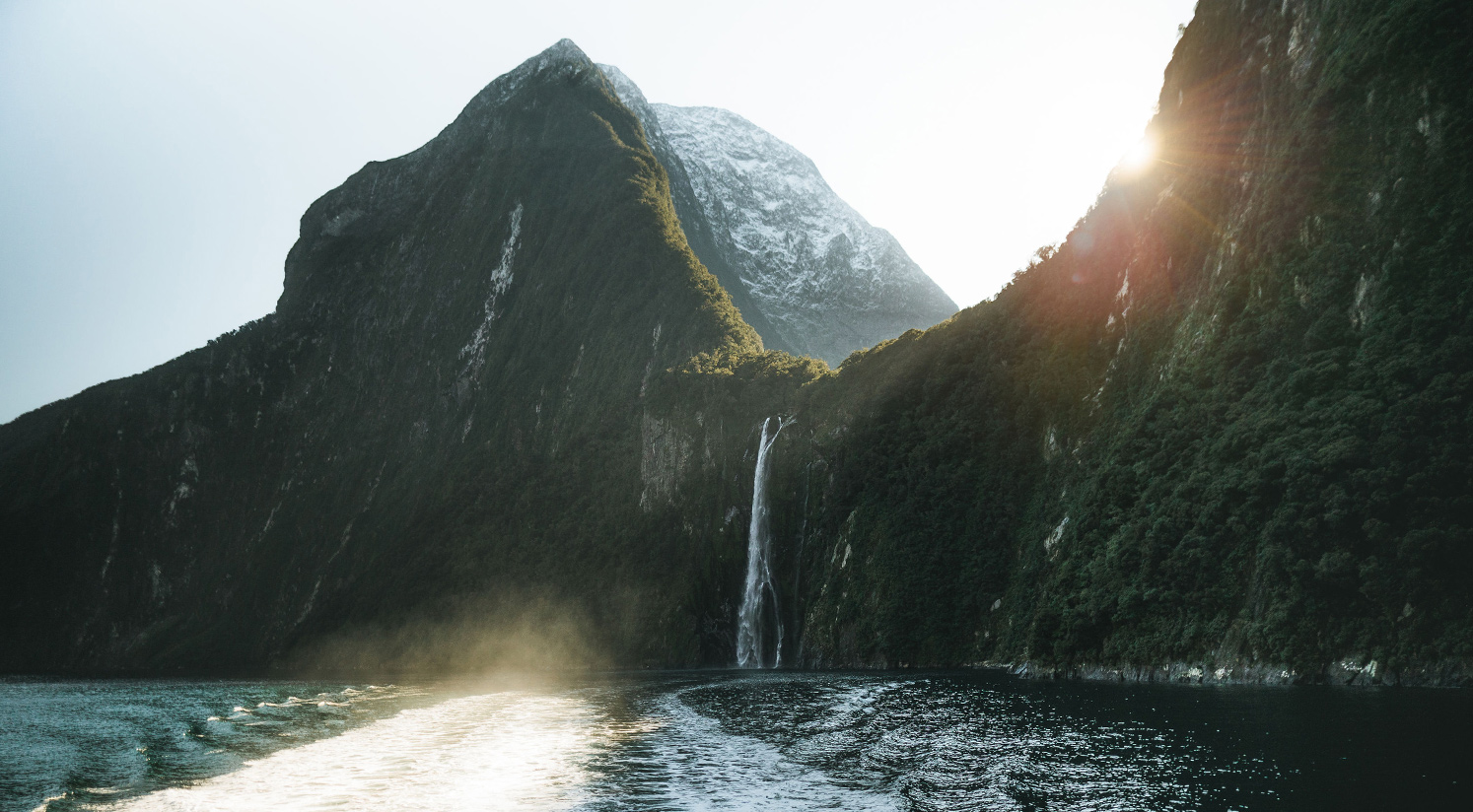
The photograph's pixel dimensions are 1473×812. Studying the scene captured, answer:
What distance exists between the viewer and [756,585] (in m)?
82.7

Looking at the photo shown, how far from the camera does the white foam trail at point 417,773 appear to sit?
21672 mm

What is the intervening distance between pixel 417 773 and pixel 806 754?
10.5 m

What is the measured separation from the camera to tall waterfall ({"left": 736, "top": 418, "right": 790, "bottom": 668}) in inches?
3147


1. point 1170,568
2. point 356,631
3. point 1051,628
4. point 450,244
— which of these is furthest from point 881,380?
point 450,244

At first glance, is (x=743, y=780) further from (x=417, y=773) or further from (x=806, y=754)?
(x=417, y=773)

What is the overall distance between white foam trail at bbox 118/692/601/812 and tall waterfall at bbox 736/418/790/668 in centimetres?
4335

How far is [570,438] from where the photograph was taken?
124125 millimetres

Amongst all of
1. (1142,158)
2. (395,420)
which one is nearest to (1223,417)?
(1142,158)

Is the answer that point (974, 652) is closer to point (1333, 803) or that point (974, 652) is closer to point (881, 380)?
point (881, 380)

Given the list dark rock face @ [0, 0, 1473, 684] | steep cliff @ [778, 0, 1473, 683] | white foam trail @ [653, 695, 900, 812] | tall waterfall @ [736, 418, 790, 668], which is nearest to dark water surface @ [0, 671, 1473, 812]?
white foam trail @ [653, 695, 900, 812]

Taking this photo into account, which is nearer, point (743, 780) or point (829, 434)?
point (743, 780)

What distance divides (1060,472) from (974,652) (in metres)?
13.1

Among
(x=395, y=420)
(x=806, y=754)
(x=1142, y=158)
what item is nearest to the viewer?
(x=806, y=754)

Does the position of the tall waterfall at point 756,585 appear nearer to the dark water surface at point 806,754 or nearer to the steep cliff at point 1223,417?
the steep cliff at point 1223,417
